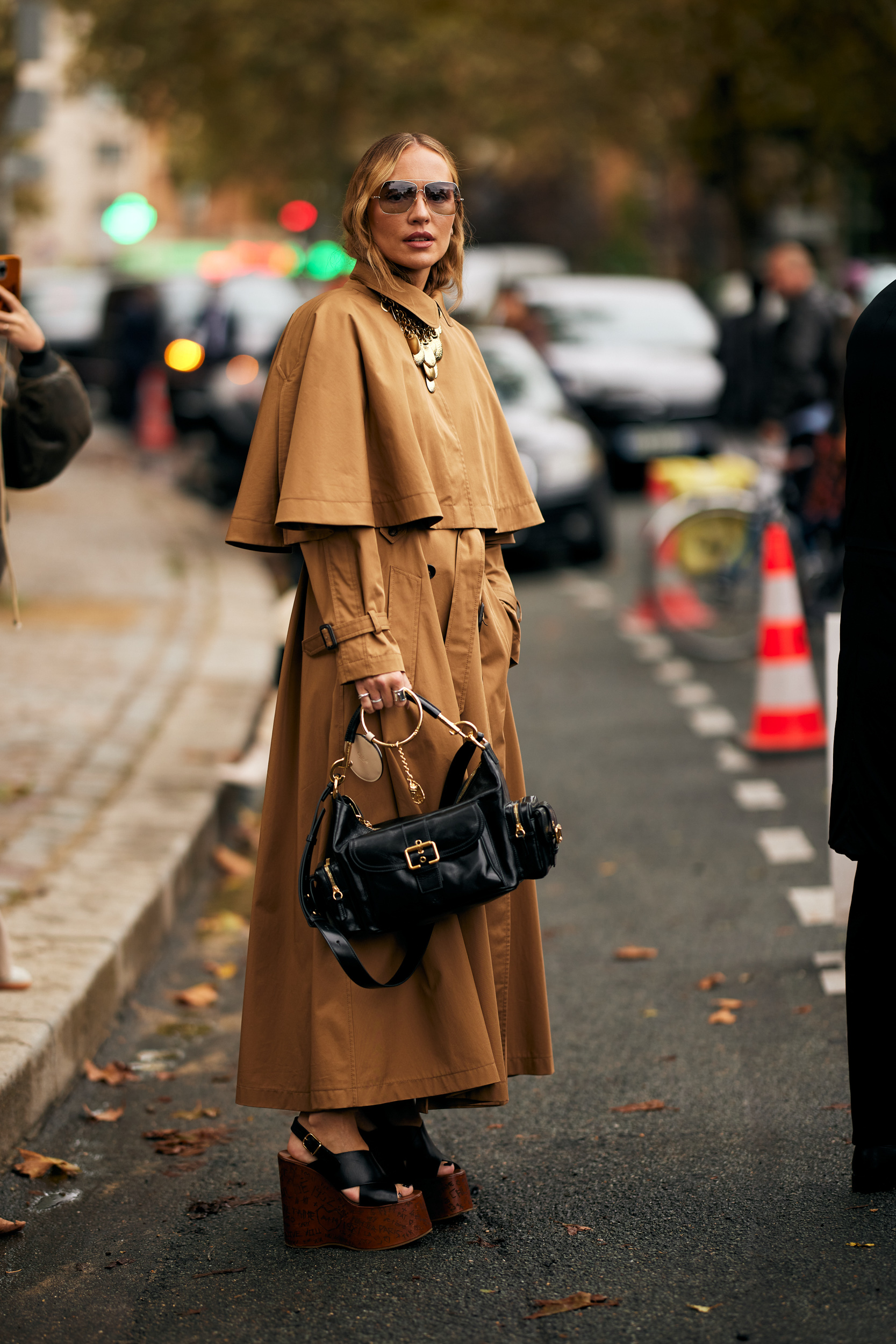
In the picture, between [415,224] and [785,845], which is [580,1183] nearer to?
[415,224]

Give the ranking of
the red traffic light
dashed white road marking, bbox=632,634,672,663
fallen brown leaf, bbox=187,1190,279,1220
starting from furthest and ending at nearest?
the red traffic light
dashed white road marking, bbox=632,634,672,663
fallen brown leaf, bbox=187,1190,279,1220

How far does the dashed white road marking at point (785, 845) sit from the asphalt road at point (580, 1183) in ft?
0.31

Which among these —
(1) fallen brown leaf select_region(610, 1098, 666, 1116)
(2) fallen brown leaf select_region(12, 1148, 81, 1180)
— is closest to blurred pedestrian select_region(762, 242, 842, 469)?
(1) fallen brown leaf select_region(610, 1098, 666, 1116)

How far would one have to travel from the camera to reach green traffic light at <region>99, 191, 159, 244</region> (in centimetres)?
2078

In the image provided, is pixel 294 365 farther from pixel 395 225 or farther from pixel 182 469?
pixel 182 469

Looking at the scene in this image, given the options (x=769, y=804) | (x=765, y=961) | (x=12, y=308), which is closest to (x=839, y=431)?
(x=769, y=804)

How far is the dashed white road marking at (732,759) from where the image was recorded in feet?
25.3

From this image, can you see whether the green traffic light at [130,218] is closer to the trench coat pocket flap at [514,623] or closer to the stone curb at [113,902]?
the stone curb at [113,902]

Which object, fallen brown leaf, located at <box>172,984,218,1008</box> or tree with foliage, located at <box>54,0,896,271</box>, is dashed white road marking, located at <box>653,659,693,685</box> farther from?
tree with foliage, located at <box>54,0,896,271</box>

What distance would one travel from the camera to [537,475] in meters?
13.2

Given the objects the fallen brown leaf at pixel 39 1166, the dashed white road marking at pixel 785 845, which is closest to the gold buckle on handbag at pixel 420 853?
the fallen brown leaf at pixel 39 1166

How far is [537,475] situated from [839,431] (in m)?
3.82

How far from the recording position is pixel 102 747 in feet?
24.3

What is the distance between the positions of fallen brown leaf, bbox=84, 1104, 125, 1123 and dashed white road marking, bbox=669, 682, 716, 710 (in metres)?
5.05
